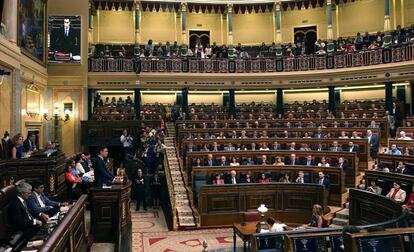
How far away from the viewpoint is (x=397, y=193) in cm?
827

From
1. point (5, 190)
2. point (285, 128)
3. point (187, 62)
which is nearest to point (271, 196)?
point (285, 128)

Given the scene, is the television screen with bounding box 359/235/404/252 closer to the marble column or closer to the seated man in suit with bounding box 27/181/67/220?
the seated man in suit with bounding box 27/181/67/220

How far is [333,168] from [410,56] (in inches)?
330

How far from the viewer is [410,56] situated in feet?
54.3

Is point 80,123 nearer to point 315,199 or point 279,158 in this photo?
point 279,158

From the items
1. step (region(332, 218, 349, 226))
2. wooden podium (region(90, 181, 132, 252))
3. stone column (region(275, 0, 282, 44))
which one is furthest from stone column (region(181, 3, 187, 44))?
wooden podium (region(90, 181, 132, 252))

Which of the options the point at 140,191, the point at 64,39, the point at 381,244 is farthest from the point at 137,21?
the point at 381,244

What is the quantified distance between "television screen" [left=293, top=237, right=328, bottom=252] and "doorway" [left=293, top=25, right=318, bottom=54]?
20915mm

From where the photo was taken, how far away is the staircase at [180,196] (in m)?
10.6

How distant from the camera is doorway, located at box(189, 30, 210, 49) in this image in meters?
24.9

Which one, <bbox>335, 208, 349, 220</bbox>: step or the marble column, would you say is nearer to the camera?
<bbox>335, 208, 349, 220</bbox>: step

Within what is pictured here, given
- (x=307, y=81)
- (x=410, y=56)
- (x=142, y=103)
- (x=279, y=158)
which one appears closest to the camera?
(x=279, y=158)

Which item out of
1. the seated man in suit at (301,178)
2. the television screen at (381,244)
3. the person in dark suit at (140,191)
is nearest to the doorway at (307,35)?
the seated man in suit at (301,178)

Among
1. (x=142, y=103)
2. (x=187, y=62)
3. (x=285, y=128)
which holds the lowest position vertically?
(x=285, y=128)
